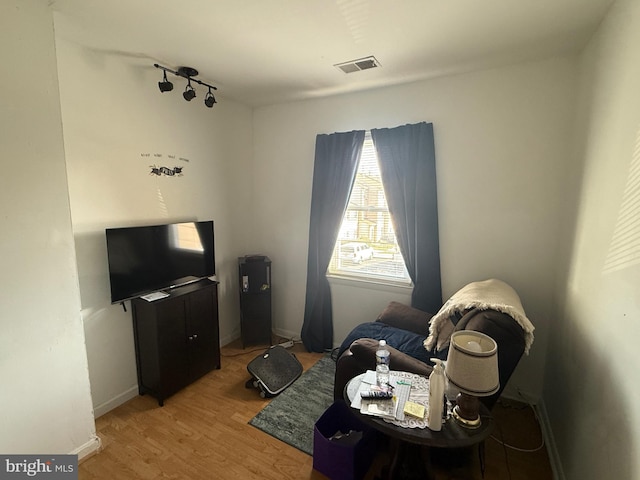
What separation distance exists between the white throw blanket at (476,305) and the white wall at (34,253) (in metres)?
2.20

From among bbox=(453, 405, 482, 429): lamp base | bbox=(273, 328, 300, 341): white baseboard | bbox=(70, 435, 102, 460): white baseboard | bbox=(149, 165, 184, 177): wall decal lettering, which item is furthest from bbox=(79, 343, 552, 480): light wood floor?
bbox=(149, 165, 184, 177): wall decal lettering

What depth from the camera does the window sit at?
298 cm

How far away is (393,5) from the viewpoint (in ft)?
5.29

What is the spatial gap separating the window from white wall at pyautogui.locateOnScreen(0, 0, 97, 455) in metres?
2.19

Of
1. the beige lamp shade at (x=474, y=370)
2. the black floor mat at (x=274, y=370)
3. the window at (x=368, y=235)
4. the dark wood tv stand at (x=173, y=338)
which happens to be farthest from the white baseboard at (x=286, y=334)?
the beige lamp shade at (x=474, y=370)

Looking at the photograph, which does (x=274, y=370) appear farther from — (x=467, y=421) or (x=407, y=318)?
(x=467, y=421)

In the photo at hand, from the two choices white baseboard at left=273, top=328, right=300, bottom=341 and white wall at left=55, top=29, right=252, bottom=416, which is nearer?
white wall at left=55, top=29, right=252, bottom=416

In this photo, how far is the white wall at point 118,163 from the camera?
2074 millimetres

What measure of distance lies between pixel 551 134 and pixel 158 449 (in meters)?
3.42

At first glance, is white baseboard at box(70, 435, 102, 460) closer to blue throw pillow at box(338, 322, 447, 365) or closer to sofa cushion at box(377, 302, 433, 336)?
blue throw pillow at box(338, 322, 447, 365)

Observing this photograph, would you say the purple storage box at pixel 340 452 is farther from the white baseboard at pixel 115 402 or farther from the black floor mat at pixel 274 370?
the white baseboard at pixel 115 402

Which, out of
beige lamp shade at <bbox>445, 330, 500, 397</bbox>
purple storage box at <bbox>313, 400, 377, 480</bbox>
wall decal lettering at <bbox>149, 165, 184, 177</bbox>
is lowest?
purple storage box at <bbox>313, 400, 377, 480</bbox>

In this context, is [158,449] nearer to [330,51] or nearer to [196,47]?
[196,47]

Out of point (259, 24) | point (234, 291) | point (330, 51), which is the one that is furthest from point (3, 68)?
point (234, 291)
